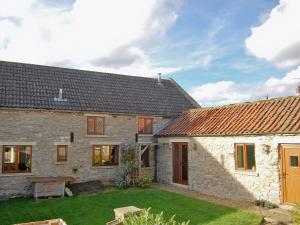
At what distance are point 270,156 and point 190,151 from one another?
17.8 feet

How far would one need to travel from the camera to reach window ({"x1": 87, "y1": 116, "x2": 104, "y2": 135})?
766 inches

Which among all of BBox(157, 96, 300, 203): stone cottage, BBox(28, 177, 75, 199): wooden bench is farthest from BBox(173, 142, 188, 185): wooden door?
BBox(28, 177, 75, 199): wooden bench

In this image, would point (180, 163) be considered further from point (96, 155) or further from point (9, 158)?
point (9, 158)

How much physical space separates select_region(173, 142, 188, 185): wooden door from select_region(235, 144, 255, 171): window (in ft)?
14.0

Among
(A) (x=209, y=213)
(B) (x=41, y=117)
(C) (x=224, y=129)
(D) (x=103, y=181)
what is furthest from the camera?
(D) (x=103, y=181)

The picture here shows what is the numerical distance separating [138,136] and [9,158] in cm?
815

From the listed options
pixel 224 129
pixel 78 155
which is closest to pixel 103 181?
pixel 78 155

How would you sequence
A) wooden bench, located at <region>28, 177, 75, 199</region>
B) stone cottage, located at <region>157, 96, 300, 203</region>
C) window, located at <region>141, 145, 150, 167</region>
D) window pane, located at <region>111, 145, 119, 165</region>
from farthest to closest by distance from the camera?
window, located at <region>141, 145, 150, 167</region> → window pane, located at <region>111, 145, 119, 165</region> → wooden bench, located at <region>28, 177, 75, 199</region> → stone cottage, located at <region>157, 96, 300, 203</region>

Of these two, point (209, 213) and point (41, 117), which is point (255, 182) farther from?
point (41, 117)

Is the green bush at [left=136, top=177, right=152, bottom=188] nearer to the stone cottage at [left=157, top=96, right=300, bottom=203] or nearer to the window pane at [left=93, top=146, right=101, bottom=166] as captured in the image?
the stone cottage at [left=157, top=96, right=300, bottom=203]

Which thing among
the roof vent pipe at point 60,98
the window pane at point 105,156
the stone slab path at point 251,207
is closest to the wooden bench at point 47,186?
the window pane at point 105,156

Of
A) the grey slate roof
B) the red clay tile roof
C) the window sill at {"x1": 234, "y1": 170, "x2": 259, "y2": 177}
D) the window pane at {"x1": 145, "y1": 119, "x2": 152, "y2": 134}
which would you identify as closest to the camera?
the red clay tile roof

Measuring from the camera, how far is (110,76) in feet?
78.8

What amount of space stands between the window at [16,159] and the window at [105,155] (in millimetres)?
3991
